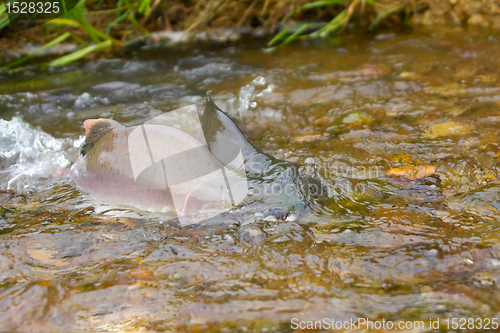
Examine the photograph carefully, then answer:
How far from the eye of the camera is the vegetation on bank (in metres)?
4.99

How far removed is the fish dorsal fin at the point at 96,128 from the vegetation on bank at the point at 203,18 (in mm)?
2979

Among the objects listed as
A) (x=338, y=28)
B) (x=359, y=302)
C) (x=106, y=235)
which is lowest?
(x=359, y=302)

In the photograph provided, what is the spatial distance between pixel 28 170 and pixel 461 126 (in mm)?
3226

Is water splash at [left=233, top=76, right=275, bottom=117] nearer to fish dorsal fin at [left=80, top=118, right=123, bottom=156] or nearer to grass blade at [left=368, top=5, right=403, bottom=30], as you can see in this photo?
fish dorsal fin at [left=80, top=118, right=123, bottom=156]

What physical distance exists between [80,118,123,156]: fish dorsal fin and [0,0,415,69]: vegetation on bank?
298 centimetres

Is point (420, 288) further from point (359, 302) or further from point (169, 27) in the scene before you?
point (169, 27)

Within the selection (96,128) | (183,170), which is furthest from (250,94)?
(183,170)

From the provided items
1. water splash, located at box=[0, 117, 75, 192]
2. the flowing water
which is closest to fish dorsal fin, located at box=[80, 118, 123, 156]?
the flowing water

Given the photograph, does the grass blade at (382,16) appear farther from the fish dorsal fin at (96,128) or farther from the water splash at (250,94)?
the fish dorsal fin at (96,128)

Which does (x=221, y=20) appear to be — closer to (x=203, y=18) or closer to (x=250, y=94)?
(x=203, y=18)

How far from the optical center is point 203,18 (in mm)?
4980

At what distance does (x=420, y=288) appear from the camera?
1.47 m

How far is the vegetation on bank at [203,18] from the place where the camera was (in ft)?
16.4

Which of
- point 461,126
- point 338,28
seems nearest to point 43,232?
point 461,126
